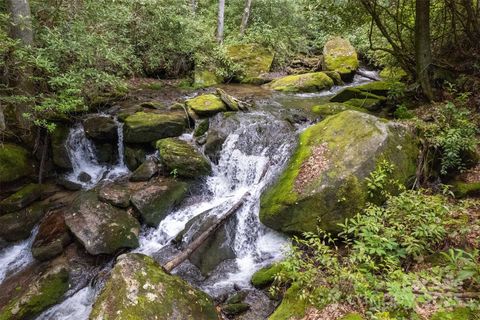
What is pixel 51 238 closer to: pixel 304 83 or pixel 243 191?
pixel 243 191

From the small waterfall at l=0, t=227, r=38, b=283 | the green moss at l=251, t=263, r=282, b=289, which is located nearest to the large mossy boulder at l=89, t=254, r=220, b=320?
the green moss at l=251, t=263, r=282, b=289

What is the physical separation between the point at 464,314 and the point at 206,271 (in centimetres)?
438

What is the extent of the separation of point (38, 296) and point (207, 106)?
22.6 ft

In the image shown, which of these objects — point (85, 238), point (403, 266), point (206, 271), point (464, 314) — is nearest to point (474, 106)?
point (403, 266)

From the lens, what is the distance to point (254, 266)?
653cm

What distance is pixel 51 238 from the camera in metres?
7.15

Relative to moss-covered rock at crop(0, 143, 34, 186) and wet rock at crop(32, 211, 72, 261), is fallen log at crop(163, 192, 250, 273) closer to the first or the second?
wet rock at crop(32, 211, 72, 261)

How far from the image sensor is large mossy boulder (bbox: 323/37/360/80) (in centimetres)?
1573

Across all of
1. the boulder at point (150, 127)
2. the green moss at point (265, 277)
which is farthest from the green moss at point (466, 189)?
the boulder at point (150, 127)

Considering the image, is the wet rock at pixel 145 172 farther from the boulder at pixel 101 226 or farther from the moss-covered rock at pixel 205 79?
the moss-covered rock at pixel 205 79

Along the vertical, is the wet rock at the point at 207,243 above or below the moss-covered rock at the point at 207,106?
below

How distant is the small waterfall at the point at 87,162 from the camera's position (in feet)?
30.9

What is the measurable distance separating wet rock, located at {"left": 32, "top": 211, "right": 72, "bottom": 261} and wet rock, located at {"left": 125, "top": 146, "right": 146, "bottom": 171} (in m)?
2.39

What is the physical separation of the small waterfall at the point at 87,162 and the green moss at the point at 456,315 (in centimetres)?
839
